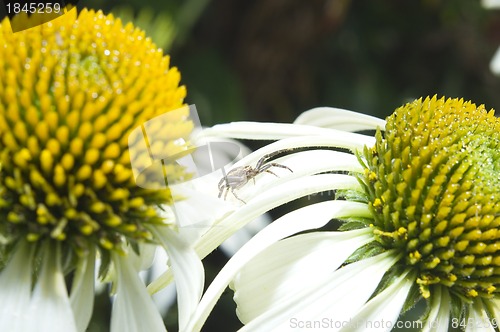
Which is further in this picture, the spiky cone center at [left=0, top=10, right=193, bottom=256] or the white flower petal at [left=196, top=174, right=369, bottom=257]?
the white flower petal at [left=196, top=174, right=369, bottom=257]

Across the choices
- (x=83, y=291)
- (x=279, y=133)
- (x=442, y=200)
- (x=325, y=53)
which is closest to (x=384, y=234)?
(x=442, y=200)

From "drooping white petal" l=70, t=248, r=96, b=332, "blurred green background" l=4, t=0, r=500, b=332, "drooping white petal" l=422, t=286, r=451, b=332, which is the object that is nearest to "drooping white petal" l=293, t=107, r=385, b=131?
"drooping white petal" l=422, t=286, r=451, b=332

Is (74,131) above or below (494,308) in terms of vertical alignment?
above

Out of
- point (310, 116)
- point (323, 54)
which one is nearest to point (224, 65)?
point (323, 54)

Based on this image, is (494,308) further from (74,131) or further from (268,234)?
(74,131)

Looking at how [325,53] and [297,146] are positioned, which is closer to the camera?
[297,146]

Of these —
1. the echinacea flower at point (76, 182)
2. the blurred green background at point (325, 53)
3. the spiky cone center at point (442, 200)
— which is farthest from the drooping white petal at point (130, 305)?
the blurred green background at point (325, 53)

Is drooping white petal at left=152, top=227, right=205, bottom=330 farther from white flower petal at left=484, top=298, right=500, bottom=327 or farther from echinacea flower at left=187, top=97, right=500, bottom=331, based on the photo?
white flower petal at left=484, top=298, right=500, bottom=327
